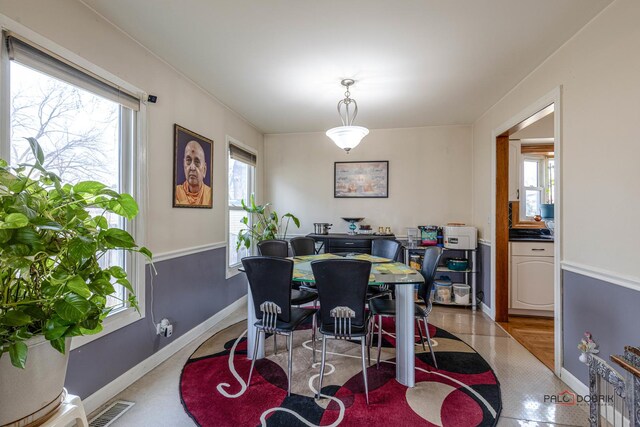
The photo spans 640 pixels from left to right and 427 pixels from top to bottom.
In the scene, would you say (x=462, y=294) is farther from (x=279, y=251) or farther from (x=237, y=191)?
(x=237, y=191)

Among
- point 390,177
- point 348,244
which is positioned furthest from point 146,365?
point 390,177

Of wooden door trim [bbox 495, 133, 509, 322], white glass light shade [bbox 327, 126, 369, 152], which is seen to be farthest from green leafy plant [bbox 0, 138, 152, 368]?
wooden door trim [bbox 495, 133, 509, 322]

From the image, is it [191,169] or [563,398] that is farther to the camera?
[191,169]

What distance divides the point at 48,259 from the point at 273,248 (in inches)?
87.8

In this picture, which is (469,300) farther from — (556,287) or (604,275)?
(604,275)

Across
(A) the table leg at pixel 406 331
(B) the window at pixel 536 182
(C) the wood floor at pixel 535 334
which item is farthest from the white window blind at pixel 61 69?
(B) the window at pixel 536 182

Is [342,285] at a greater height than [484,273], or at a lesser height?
greater

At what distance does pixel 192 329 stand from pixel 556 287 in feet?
10.8

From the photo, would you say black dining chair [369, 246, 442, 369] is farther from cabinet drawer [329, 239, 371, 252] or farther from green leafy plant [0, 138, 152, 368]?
green leafy plant [0, 138, 152, 368]

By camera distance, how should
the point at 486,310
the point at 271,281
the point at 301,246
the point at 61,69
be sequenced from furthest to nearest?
1. the point at 486,310
2. the point at 301,246
3. the point at 271,281
4. the point at 61,69

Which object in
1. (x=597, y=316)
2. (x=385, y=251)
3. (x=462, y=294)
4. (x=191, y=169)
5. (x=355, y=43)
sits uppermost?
(x=355, y=43)

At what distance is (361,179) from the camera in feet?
15.3

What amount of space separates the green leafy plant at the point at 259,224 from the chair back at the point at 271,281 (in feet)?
5.93

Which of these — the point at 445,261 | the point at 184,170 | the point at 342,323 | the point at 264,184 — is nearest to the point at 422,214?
the point at 445,261
